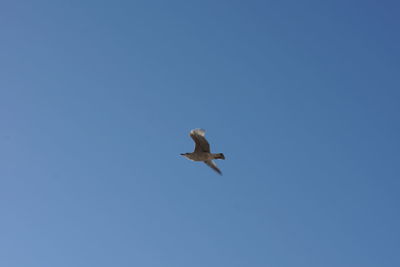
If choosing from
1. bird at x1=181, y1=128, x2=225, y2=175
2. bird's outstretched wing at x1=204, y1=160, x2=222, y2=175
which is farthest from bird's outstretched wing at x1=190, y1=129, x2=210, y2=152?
bird's outstretched wing at x1=204, y1=160, x2=222, y2=175

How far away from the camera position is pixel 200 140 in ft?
169

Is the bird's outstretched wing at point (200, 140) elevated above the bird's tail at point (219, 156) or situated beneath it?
elevated above

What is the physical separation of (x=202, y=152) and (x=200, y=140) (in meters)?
1.76

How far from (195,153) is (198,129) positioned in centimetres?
329

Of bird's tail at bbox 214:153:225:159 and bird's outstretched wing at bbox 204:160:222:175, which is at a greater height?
bird's outstretched wing at bbox 204:160:222:175

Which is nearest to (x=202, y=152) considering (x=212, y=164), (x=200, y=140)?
(x=200, y=140)

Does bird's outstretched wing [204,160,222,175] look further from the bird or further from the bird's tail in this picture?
the bird's tail

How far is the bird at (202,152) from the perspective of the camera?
5109cm

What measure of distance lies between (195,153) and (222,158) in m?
2.97

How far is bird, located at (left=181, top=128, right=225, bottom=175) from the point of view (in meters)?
51.1

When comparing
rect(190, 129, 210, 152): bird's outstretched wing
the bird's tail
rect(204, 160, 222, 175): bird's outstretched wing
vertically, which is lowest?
the bird's tail

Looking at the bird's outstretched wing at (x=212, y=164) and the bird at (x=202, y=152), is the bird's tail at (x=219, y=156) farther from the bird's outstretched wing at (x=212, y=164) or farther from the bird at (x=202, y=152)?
the bird's outstretched wing at (x=212, y=164)

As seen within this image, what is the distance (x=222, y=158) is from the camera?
51.8 m

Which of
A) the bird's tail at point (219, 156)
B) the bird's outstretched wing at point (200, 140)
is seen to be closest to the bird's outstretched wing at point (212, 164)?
the bird's outstretched wing at point (200, 140)
